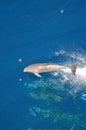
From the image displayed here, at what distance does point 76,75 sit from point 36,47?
1.12 meters

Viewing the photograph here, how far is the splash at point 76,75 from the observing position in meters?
6.48

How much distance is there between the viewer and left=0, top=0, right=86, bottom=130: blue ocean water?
582 cm

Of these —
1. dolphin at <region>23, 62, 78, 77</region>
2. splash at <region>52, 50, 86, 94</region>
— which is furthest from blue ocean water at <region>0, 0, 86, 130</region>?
dolphin at <region>23, 62, 78, 77</region>

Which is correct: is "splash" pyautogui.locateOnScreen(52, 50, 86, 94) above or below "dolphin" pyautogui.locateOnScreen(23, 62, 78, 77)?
above

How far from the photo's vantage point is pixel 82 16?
603 centimetres

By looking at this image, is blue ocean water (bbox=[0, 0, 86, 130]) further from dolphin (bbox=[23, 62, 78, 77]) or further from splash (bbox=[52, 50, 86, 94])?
dolphin (bbox=[23, 62, 78, 77])

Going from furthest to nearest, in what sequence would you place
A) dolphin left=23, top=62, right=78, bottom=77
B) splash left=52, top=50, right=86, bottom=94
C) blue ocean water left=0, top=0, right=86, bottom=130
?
splash left=52, top=50, right=86, bottom=94
blue ocean water left=0, top=0, right=86, bottom=130
dolphin left=23, top=62, right=78, bottom=77

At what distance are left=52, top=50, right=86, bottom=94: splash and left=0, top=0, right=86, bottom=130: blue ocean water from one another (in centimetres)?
2

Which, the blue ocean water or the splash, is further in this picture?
the splash

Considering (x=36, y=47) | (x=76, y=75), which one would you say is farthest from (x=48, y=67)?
(x=76, y=75)

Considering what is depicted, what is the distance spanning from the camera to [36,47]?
253 inches

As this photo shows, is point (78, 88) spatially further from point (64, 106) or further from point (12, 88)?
point (12, 88)

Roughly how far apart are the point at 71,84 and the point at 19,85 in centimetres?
118

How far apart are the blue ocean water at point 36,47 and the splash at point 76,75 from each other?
0.02 m
